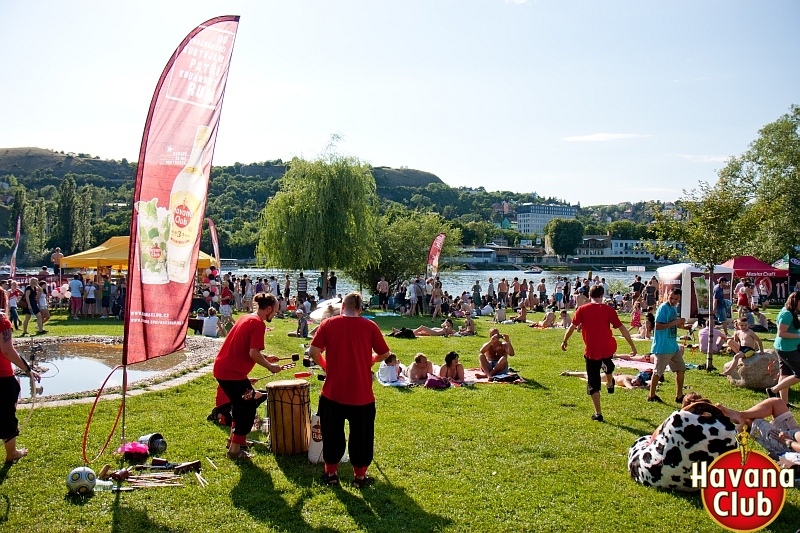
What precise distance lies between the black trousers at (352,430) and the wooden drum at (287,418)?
37.0 inches

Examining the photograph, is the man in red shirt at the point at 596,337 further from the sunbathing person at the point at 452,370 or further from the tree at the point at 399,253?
the tree at the point at 399,253

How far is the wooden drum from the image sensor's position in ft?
21.2

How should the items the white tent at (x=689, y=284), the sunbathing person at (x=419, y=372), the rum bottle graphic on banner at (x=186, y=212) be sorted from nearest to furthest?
the rum bottle graphic on banner at (x=186, y=212) → the sunbathing person at (x=419, y=372) → the white tent at (x=689, y=284)

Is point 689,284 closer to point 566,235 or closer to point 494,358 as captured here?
point 494,358

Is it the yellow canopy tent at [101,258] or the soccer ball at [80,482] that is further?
the yellow canopy tent at [101,258]

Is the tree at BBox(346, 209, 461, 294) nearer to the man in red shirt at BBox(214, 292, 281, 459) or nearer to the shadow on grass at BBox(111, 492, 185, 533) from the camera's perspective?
the man in red shirt at BBox(214, 292, 281, 459)

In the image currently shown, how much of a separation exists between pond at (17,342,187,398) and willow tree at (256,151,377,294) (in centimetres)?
1380

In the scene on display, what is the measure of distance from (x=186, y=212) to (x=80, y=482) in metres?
2.72

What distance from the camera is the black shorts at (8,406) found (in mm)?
5793

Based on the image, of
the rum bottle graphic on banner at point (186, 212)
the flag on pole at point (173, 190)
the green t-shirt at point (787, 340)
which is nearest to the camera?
the flag on pole at point (173, 190)

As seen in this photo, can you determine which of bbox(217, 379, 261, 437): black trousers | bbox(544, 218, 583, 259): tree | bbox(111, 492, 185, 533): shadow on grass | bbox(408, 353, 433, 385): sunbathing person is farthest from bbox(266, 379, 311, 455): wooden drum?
bbox(544, 218, 583, 259): tree

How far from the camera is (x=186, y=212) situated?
6355 millimetres

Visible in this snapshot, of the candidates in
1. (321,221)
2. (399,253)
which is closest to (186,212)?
(321,221)

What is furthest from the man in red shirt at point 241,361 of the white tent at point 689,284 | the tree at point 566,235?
the tree at point 566,235
